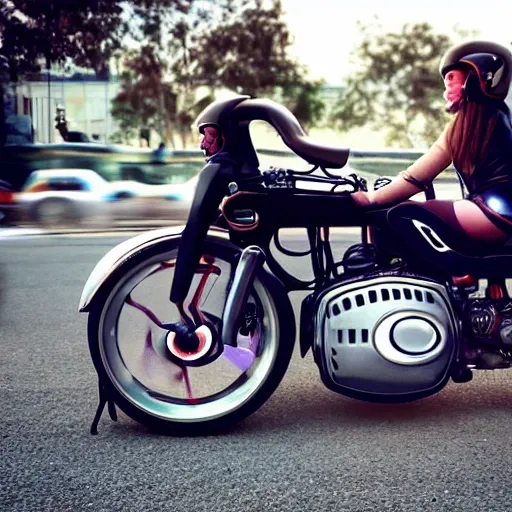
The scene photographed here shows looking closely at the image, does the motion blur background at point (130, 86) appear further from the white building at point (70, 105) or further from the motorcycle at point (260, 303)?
the motorcycle at point (260, 303)

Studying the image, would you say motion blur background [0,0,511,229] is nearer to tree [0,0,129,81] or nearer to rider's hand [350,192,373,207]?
tree [0,0,129,81]

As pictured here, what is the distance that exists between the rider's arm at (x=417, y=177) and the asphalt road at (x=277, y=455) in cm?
92

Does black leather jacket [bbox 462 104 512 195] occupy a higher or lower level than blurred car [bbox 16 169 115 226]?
higher

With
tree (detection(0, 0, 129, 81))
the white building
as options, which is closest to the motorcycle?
the white building

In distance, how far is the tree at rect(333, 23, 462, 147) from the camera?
26.8 feet

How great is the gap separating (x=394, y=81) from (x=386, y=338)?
293 inches

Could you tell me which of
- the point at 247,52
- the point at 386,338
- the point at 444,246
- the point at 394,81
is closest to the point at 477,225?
the point at 444,246

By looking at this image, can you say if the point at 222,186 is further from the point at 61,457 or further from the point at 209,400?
the point at 61,457

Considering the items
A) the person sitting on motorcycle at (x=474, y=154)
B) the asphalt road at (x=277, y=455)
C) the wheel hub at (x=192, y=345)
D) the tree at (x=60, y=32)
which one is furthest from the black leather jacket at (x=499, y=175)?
the tree at (x=60, y=32)

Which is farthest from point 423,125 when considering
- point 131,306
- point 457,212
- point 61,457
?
point 61,457

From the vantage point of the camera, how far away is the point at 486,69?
11.9 ft

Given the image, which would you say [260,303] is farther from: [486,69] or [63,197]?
[63,197]

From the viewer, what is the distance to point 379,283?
3.64 m

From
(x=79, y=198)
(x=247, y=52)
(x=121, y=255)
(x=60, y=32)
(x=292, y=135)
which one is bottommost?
(x=79, y=198)
